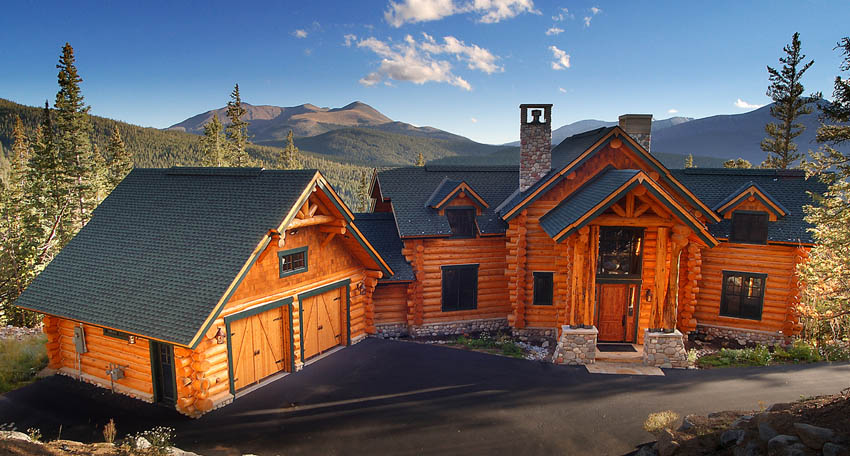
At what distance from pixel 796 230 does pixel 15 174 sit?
5356 centimetres

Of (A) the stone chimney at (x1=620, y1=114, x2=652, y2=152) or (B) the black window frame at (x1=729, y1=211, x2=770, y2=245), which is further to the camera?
(A) the stone chimney at (x1=620, y1=114, x2=652, y2=152)

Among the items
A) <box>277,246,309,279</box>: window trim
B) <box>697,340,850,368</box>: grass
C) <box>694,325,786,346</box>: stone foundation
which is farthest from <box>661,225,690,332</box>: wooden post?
<box>277,246,309,279</box>: window trim

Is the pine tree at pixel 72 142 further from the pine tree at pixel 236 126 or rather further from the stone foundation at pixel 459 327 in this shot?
the stone foundation at pixel 459 327

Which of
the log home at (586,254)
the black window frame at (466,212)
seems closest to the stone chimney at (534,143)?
the log home at (586,254)

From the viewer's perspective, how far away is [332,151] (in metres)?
180

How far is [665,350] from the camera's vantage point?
1445 centimetres

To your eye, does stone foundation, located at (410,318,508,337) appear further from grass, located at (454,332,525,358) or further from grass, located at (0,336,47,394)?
grass, located at (0,336,47,394)

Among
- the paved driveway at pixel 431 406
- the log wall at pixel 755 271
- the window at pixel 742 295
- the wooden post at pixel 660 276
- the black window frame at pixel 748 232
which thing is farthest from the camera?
the window at pixel 742 295

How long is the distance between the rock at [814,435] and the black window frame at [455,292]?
41.4ft

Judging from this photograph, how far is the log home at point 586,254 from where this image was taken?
1520cm

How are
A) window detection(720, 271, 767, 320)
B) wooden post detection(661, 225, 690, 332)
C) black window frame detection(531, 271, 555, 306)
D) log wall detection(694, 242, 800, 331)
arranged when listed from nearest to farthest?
wooden post detection(661, 225, 690, 332)
log wall detection(694, 242, 800, 331)
window detection(720, 271, 767, 320)
black window frame detection(531, 271, 555, 306)

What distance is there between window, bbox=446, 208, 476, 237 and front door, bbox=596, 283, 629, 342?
562cm

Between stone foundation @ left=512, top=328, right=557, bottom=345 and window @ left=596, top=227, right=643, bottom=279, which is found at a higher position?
window @ left=596, top=227, right=643, bottom=279

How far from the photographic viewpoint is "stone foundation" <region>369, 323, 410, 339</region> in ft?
62.2
